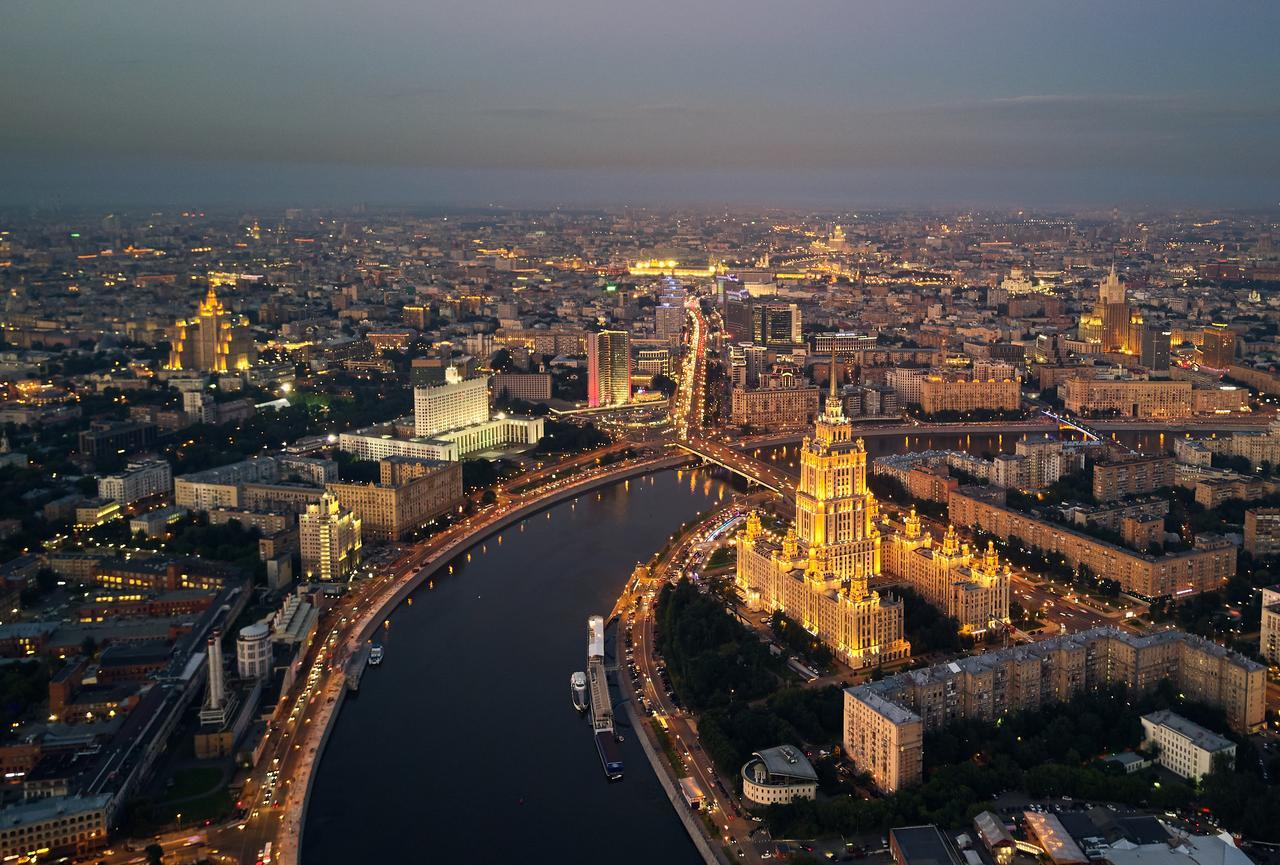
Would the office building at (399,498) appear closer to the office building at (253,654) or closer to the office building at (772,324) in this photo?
the office building at (253,654)

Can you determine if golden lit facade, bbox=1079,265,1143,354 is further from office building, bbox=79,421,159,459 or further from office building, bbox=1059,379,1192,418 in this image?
office building, bbox=79,421,159,459

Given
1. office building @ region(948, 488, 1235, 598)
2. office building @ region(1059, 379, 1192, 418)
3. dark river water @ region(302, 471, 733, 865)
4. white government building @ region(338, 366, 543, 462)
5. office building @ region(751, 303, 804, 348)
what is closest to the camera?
dark river water @ region(302, 471, 733, 865)

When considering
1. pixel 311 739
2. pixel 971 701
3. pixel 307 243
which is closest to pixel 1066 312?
pixel 971 701

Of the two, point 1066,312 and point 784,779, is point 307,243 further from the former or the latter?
point 784,779

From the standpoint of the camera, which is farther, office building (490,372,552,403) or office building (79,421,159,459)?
office building (490,372,552,403)

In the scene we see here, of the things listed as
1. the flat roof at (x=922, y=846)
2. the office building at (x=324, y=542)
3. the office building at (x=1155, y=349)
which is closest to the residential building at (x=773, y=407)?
the office building at (x=1155, y=349)

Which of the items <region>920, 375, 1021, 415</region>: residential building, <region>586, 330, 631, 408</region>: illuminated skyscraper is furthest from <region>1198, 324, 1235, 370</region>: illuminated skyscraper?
<region>586, 330, 631, 408</region>: illuminated skyscraper
